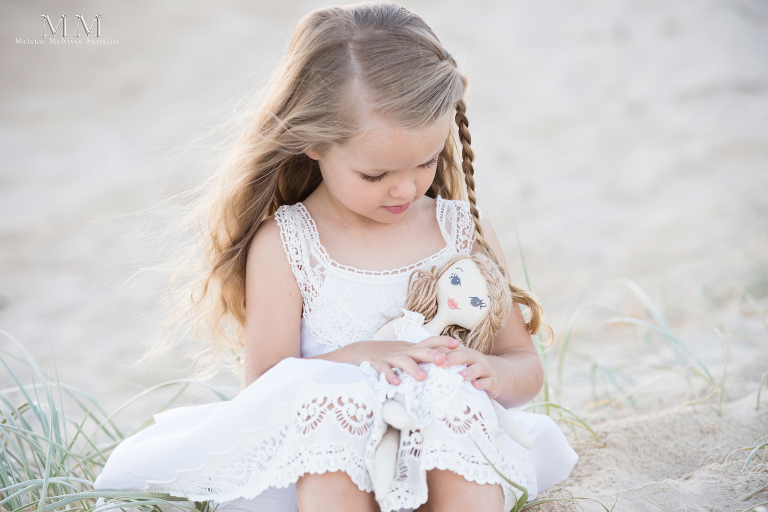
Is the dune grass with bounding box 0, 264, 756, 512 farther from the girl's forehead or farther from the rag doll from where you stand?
the girl's forehead

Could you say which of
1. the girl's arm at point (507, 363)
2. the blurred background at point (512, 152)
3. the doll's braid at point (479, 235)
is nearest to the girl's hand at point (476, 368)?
the girl's arm at point (507, 363)

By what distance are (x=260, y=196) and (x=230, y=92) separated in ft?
17.7

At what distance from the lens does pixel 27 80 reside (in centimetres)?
715

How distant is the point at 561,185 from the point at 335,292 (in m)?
4.44

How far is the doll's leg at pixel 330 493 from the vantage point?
1414 mm

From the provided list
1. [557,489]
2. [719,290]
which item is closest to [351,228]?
[557,489]

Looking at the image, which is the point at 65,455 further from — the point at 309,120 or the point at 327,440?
the point at 309,120

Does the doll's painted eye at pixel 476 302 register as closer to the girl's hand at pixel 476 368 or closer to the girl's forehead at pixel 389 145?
the girl's hand at pixel 476 368

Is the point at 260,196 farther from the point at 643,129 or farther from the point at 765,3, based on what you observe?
the point at 765,3

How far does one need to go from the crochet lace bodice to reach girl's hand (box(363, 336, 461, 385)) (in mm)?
199

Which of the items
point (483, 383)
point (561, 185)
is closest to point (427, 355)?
point (483, 383)

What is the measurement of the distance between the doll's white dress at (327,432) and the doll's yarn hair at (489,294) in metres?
0.11

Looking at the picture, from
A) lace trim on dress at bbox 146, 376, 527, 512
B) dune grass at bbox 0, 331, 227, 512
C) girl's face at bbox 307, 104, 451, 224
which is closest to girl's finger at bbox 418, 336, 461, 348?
lace trim on dress at bbox 146, 376, 527, 512

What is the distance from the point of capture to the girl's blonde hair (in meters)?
1.74
